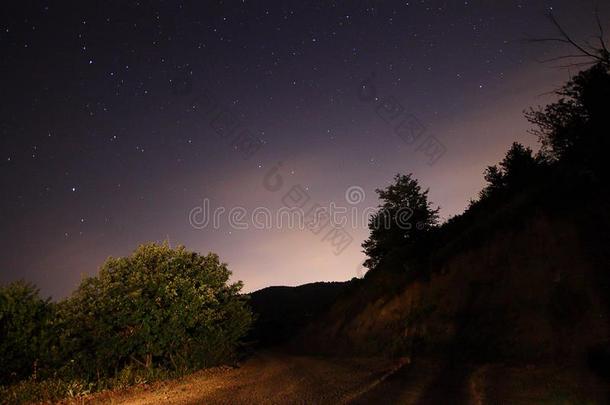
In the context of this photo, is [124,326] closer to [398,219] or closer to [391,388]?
[391,388]

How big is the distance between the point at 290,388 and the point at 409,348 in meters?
8.79

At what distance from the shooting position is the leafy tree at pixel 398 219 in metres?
43.8

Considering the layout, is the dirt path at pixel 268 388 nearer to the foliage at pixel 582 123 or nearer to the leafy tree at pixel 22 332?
the leafy tree at pixel 22 332

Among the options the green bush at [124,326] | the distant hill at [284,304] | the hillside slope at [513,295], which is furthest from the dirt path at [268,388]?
the distant hill at [284,304]

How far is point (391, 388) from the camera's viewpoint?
11.9 metres

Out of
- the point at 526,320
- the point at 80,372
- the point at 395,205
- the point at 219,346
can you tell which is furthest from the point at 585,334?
the point at 395,205

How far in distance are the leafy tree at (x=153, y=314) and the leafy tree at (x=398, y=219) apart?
85.8 feet

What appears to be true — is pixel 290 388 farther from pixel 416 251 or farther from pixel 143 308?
pixel 416 251

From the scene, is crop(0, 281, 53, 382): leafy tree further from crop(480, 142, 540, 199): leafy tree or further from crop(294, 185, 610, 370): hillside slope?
crop(480, 142, 540, 199): leafy tree

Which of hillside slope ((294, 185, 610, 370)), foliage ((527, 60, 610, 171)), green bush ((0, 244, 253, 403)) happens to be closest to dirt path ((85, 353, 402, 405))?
green bush ((0, 244, 253, 403))

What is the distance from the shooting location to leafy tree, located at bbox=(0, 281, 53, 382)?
519 inches

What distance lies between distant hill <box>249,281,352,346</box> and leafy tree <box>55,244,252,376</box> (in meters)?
46.1

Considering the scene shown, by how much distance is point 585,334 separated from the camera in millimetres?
12516

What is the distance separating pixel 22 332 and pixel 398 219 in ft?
125
